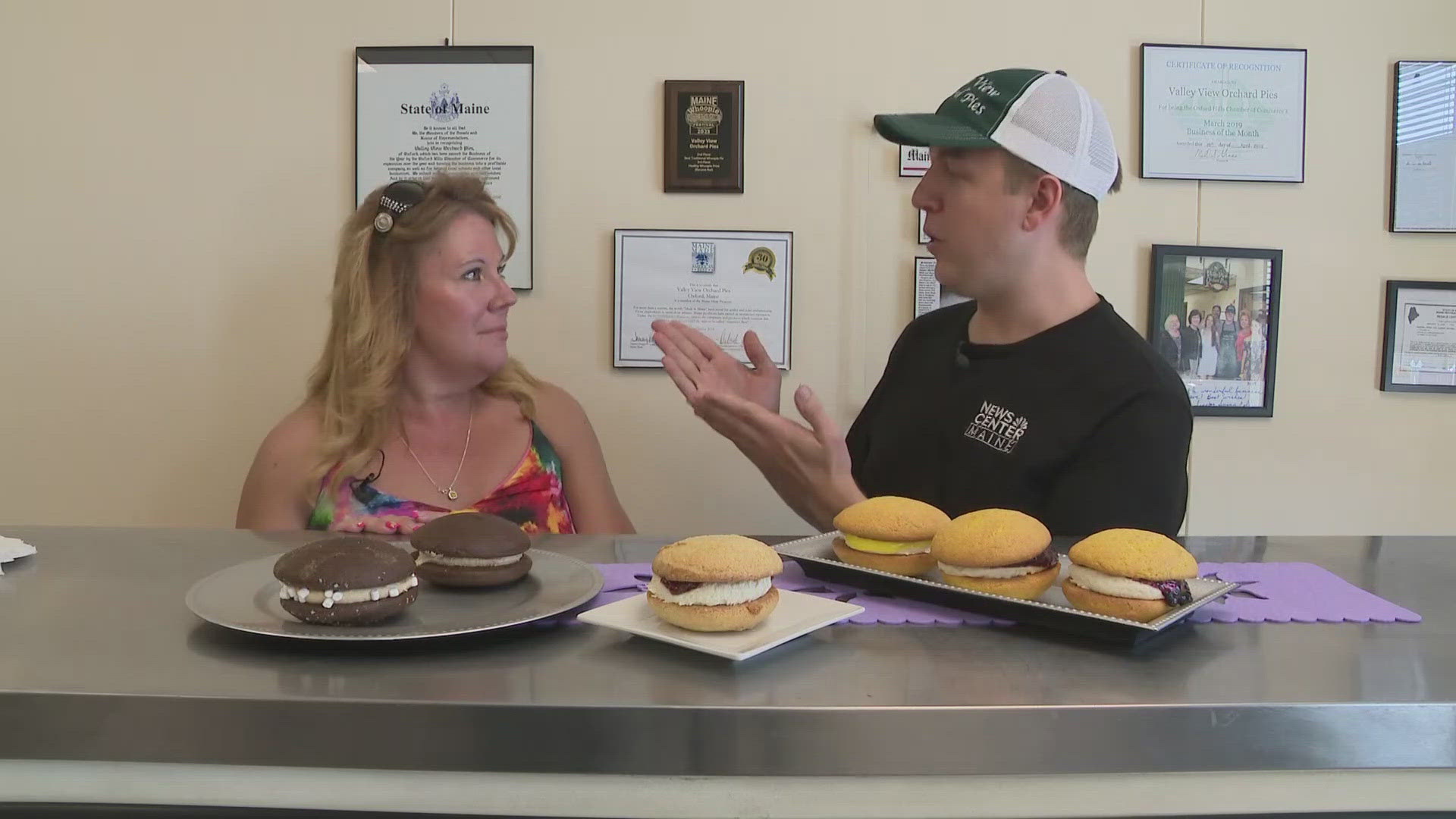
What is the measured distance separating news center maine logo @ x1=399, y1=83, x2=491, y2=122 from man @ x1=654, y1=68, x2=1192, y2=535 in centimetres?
Answer: 90

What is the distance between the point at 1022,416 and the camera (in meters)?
1.55

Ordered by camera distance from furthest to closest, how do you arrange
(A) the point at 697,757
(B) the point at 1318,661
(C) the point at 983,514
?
(C) the point at 983,514, (B) the point at 1318,661, (A) the point at 697,757

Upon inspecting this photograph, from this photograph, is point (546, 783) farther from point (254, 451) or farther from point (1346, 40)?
point (1346, 40)

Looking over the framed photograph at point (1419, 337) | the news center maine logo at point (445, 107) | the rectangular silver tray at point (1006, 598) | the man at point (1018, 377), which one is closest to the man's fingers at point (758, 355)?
the man at point (1018, 377)

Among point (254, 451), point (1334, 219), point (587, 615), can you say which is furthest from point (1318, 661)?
point (254, 451)

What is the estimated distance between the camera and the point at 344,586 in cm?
86

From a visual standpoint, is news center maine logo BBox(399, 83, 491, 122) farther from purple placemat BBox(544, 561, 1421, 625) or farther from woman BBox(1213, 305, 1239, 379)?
woman BBox(1213, 305, 1239, 379)

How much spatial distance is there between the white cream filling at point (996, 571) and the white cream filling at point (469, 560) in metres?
0.46

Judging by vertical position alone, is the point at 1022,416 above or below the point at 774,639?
above

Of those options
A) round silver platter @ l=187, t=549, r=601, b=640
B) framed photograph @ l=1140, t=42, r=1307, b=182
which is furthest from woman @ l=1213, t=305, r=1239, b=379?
round silver platter @ l=187, t=549, r=601, b=640

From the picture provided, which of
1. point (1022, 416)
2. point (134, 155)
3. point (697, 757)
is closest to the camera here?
point (697, 757)

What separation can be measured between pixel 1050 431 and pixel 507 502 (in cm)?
99

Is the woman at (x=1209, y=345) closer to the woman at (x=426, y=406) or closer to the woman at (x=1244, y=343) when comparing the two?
the woman at (x=1244, y=343)

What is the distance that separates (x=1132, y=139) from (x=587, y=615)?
77.4 inches
